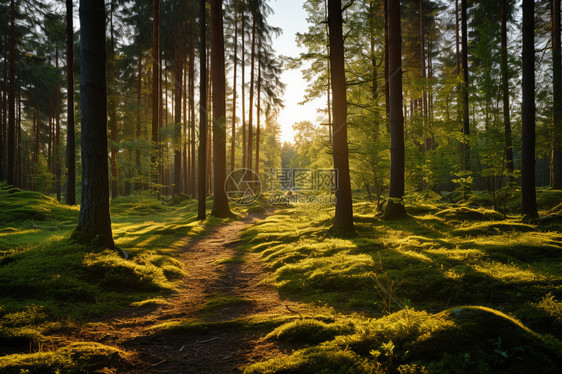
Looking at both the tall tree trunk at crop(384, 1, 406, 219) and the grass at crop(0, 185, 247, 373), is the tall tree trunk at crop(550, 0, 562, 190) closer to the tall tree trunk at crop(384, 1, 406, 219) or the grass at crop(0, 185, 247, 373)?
the tall tree trunk at crop(384, 1, 406, 219)

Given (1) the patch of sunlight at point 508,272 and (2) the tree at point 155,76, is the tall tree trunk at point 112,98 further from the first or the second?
(1) the patch of sunlight at point 508,272

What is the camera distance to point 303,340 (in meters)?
3.43

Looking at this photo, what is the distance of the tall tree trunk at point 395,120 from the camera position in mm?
10398

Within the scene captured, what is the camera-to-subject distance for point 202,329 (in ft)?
12.9

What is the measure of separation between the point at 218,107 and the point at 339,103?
855cm

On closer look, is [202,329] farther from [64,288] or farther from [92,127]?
[92,127]

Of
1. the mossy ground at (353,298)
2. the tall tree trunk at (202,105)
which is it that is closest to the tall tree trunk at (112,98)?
the tall tree trunk at (202,105)

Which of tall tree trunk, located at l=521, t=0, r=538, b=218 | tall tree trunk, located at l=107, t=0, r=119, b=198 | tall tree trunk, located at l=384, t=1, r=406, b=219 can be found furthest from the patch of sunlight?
tall tree trunk, located at l=107, t=0, r=119, b=198

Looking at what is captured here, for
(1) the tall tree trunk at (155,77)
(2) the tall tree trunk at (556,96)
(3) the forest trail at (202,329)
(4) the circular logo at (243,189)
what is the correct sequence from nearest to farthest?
(3) the forest trail at (202,329) < (2) the tall tree trunk at (556,96) < (1) the tall tree trunk at (155,77) < (4) the circular logo at (243,189)

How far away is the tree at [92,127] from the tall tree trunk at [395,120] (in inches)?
359

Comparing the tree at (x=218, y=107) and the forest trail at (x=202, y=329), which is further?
the tree at (x=218, y=107)

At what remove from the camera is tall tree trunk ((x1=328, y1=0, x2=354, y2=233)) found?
335 inches

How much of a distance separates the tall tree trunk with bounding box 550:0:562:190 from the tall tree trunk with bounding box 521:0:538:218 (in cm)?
813

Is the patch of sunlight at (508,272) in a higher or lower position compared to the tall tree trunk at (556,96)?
lower
